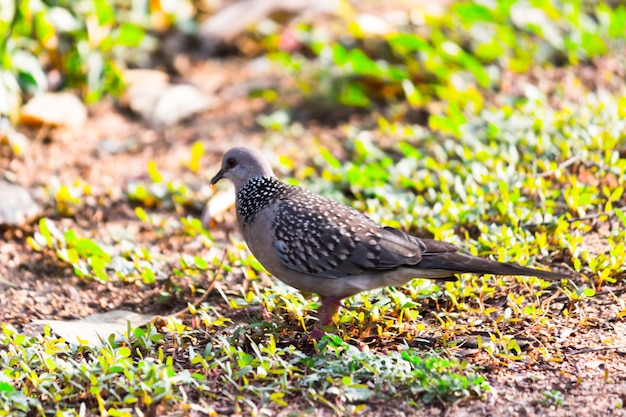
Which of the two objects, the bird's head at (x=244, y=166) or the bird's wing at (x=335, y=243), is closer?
the bird's wing at (x=335, y=243)

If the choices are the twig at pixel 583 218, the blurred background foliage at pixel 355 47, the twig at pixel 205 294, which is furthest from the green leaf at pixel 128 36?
the twig at pixel 583 218

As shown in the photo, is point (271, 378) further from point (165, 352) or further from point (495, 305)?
point (495, 305)

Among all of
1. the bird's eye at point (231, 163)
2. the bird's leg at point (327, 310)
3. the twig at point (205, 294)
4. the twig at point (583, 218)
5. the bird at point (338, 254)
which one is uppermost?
the bird's eye at point (231, 163)

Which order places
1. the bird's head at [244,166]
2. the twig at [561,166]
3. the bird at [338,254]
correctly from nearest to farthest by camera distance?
the bird at [338,254] → the bird's head at [244,166] → the twig at [561,166]

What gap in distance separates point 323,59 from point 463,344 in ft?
14.9

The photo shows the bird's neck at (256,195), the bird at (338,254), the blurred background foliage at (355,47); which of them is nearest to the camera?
the bird at (338,254)

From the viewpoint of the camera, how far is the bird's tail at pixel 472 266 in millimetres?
3969

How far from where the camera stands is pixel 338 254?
4.20 meters

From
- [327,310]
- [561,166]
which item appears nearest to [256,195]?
[327,310]

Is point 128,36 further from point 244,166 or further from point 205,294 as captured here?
point 205,294

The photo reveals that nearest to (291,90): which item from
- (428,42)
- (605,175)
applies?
(428,42)

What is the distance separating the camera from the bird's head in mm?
4891

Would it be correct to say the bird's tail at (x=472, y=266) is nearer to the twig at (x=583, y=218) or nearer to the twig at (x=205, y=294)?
the twig at (x=583, y=218)

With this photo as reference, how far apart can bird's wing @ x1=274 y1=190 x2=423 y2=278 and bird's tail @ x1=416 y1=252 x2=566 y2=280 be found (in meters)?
0.07
